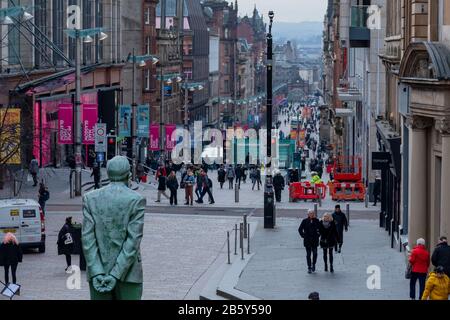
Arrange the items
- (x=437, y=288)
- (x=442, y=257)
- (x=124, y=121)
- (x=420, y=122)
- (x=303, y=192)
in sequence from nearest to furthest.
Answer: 1. (x=437, y=288)
2. (x=442, y=257)
3. (x=420, y=122)
4. (x=303, y=192)
5. (x=124, y=121)

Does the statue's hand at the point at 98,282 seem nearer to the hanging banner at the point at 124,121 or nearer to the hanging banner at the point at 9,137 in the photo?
the hanging banner at the point at 9,137

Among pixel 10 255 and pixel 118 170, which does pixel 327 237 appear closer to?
pixel 10 255

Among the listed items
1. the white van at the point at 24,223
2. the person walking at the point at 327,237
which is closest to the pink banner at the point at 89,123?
the white van at the point at 24,223

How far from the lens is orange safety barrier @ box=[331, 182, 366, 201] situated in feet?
188

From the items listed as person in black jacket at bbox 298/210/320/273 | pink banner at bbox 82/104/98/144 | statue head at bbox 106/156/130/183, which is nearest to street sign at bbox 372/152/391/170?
person in black jacket at bbox 298/210/320/273

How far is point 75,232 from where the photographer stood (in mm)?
31812

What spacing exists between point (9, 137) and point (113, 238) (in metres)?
34.1

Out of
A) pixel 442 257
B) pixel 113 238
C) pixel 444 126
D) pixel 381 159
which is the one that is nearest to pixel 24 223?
pixel 381 159

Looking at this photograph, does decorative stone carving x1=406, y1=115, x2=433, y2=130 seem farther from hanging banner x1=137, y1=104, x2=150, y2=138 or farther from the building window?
the building window

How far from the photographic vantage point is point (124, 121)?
72.9 metres

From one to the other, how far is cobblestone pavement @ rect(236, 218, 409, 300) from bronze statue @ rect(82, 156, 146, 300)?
13.1m

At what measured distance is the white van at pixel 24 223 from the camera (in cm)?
3484
